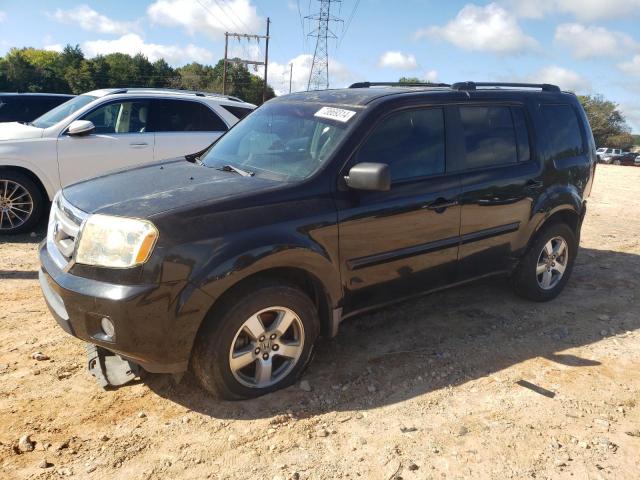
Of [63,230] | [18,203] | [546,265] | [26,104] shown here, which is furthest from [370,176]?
[26,104]

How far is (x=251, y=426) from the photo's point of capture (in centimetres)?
295

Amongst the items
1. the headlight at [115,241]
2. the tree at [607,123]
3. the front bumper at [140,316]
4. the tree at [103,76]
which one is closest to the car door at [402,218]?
the front bumper at [140,316]

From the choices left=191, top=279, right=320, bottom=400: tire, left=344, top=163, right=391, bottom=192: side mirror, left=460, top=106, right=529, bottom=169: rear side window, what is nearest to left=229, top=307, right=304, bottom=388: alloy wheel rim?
left=191, top=279, right=320, bottom=400: tire

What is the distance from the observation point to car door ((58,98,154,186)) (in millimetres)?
6703

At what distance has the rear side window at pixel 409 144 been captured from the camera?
3.56 metres

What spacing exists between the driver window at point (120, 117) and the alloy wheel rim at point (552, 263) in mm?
5304

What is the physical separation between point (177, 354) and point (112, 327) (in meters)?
0.36

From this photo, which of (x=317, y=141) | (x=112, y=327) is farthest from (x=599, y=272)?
(x=112, y=327)

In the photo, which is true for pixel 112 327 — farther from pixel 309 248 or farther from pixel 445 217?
pixel 445 217

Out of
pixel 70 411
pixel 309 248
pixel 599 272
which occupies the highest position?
pixel 309 248

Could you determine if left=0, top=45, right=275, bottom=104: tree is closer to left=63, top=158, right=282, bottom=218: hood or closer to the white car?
the white car

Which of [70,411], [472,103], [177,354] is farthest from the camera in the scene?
[472,103]

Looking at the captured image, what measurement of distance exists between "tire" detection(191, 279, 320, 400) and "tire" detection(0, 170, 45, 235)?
475cm

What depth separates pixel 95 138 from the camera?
682 centimetres
